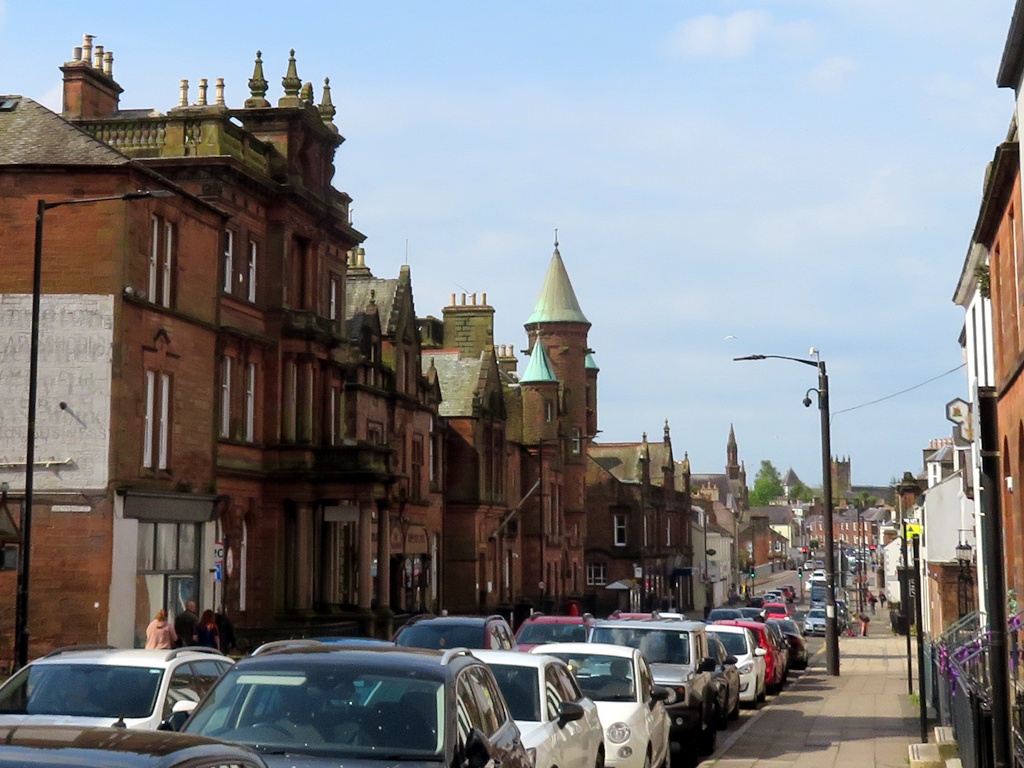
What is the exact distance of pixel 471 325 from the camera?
71.3m

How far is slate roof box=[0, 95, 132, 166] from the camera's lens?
3072cm

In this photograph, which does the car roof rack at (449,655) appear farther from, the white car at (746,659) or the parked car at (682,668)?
the white car at (746,659)

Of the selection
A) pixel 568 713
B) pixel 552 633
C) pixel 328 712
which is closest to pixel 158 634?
pixel 552 633

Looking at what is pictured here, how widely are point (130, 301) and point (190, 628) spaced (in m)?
7.06

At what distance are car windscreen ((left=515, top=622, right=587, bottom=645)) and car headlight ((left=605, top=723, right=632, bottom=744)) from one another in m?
9.11

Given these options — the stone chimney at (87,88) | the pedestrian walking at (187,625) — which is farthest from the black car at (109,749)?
the stone chimney at (87,88)

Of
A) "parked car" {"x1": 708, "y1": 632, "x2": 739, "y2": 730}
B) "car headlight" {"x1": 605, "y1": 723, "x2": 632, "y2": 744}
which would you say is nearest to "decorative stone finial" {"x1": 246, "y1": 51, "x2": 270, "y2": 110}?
"parked car" {"x1": 708, "y1": 632, "x2": 739, "y2": 730}

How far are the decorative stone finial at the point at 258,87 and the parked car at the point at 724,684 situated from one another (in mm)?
24235

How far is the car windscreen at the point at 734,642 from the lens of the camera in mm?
29000

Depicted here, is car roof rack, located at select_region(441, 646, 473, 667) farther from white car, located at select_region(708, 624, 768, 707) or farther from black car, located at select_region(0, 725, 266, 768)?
white car, located at select_region(708, 624, 768, 707)

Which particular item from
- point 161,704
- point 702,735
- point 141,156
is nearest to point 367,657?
point 161,704

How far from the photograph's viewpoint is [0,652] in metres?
29.0

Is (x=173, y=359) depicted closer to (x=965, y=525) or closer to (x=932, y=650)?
(x=932, y=650)

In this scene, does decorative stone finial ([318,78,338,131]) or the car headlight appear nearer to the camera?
the car headlight
